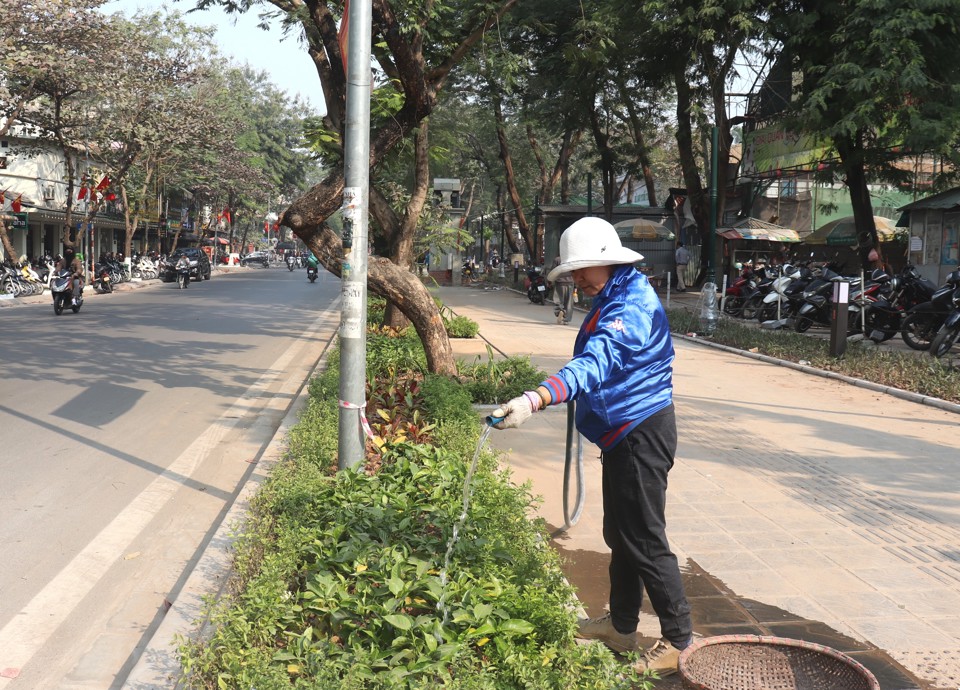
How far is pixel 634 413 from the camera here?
10.9 feet

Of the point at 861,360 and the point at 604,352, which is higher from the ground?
the point at 604,352

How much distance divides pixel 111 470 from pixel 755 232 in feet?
78.2

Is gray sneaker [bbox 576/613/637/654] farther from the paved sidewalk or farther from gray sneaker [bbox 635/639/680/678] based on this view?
the paved sidewalk

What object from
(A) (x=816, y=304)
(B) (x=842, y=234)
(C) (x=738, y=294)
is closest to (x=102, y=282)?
(C) (x=738, y=294)

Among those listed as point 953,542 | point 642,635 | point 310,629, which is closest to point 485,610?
point 310,629

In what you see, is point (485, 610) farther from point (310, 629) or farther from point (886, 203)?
point (886, 203)

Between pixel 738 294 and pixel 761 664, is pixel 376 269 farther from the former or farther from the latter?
pixel 738 294

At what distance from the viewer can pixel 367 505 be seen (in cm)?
430

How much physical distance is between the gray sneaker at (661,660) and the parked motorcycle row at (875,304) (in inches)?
377

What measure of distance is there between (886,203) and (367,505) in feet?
107

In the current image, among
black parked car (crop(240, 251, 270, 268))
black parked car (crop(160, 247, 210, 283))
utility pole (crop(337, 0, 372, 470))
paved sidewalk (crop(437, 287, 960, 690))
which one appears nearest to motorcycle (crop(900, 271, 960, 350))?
paved sidewalk (crop(437, 287, 960, 690))

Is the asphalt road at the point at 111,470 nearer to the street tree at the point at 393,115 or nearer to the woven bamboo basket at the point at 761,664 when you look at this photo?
the street tree at the point at 393,115

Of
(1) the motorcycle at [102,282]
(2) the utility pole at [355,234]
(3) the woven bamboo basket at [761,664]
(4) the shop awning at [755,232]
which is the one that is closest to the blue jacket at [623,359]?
(3) the woven bamboo basket at [761,664]

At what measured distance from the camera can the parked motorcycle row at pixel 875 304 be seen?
40.9ft
